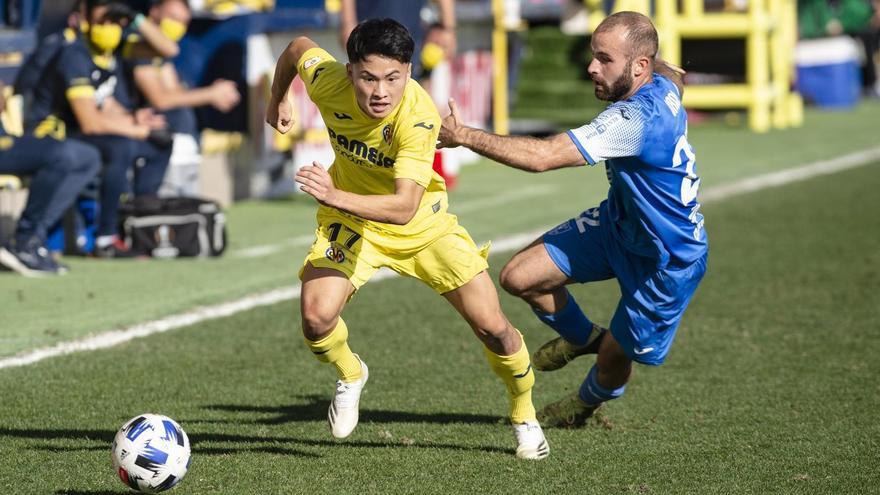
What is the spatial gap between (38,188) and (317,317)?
207 inches

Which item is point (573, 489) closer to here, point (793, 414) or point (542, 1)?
point (793, 414)

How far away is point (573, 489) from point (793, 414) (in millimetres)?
1614

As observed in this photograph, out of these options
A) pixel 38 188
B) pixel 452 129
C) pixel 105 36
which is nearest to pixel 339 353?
pixel 452 129

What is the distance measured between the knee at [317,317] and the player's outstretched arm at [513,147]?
80cm

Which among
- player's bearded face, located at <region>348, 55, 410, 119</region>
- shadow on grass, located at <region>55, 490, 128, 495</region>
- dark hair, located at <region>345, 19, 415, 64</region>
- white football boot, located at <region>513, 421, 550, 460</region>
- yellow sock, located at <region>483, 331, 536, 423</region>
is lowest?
white football boot, located at <region>513, 421, 550, 460</region>

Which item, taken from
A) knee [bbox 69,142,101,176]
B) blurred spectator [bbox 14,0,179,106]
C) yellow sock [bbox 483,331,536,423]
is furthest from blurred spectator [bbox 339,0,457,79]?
yellow sock [bbox 483,331,536,423]

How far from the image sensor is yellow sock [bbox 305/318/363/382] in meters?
5.88

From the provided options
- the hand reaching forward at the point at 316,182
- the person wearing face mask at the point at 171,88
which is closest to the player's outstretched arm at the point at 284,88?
the hand reaching forward at the point at 316,182

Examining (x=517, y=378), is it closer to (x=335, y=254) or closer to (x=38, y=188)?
(x=335, y=254)

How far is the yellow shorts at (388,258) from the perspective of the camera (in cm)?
587

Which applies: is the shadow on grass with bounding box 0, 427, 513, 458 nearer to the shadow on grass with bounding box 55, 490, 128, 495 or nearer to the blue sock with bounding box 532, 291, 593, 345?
the shadow on grass with bounding box 55, 490, 128, 495

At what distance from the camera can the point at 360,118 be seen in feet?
18.8

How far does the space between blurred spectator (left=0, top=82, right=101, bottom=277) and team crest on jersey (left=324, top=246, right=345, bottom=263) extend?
4968mm

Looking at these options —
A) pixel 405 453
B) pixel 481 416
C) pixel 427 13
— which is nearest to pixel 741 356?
pixel 481 416
